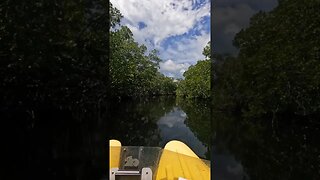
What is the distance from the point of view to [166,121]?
2.76m

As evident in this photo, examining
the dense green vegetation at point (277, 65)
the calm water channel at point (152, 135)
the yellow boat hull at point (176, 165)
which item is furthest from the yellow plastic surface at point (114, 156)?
the dense green vegetation at point (277, 65)

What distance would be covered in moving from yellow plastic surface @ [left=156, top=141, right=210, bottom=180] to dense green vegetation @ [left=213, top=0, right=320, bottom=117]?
268cm

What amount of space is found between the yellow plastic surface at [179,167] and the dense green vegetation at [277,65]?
2.68 m

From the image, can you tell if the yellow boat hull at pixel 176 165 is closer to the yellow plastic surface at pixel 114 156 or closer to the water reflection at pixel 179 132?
the yellow plastic surface at pixel 114 156

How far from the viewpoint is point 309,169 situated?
12.9 feet

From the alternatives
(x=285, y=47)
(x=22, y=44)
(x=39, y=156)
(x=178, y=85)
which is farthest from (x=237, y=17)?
(x=39, y=156)

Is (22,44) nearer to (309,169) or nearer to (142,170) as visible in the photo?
(142,170)

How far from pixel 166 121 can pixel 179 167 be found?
1091 millimetres

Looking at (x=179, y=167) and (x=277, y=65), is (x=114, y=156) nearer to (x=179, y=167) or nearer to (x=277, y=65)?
(x=179, y=167)

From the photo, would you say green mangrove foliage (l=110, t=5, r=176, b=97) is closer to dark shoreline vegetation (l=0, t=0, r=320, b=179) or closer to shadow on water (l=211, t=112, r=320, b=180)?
dark shoreline vegetation (l=0, t=0, r=320, b=179)

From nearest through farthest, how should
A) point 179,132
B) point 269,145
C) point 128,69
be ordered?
point 179,132
point 128,69
point 269,145

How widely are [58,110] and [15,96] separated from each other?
2.02ft

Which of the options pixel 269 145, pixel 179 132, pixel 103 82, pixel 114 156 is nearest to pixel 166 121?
pixel 179 132

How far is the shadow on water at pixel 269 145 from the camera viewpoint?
13.1 feet
